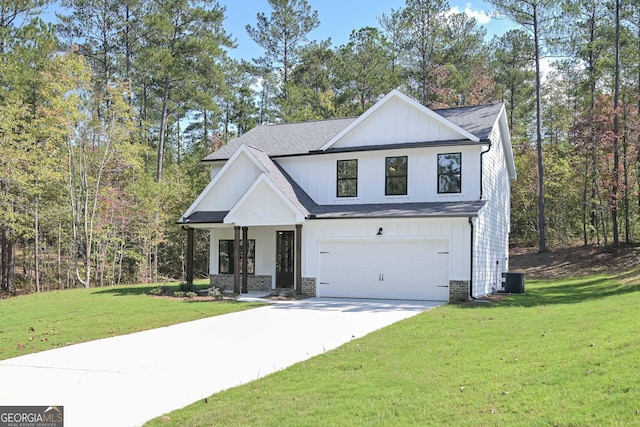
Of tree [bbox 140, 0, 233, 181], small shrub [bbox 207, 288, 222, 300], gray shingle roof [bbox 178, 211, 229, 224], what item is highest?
tree [bbox 140, 0, 233, 181]

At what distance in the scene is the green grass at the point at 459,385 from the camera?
4.97m

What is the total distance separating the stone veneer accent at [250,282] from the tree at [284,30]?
22.7 m

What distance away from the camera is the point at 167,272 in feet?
114

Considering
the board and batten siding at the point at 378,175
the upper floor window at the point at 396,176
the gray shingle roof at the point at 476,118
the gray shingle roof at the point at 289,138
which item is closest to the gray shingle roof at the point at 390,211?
the board and batten siding at the point at 378,175

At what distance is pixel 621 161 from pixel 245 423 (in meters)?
33.8

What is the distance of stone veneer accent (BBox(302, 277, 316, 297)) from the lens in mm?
19000

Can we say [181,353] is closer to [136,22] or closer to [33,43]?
[33,43]

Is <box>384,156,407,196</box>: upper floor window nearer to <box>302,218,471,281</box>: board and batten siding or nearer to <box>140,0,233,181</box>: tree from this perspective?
<box>302,218,471,281</box>: board and batten siding

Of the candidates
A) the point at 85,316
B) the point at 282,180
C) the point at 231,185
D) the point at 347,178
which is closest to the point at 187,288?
the point at 231,185

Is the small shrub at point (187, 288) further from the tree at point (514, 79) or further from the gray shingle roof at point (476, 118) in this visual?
the tree at point (514, 79)

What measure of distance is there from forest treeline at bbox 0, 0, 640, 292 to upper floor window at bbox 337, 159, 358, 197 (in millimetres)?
12130

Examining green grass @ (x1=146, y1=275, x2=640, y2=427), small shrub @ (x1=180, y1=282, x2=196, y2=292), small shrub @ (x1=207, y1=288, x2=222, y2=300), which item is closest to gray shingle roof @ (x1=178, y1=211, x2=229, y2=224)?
small shrub @ (x1=180, y1=282, x2=196, y2=292)

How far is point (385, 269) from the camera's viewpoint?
18203 mm

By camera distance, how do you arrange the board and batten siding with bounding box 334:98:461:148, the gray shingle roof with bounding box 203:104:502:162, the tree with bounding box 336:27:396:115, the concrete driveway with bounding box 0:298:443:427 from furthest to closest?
the tree with bounding box 336:27:396:115, the gray shingle roof with bounding box 203:104:502:162, the board and batten siding with bounding box 334:98:461:148, the concrete driveway with bounding box 0:298:443:427
